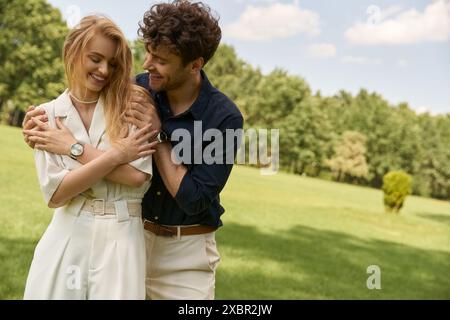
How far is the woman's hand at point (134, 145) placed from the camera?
7.14 ft

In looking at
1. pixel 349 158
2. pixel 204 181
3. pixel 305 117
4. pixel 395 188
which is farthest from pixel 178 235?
pixel 349 158

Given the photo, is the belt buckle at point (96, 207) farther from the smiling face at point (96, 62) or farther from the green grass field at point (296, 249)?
the green grass field at point (296, 249)

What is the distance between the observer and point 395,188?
59.4 ft

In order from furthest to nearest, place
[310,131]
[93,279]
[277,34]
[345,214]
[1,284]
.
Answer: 1. [277,34]
2. [310,131]
3. [345,214]
4. [1,284]
5. [93,279]

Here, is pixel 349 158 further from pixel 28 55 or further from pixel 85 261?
pixel 85 261

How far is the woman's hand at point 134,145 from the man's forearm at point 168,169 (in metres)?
0.06

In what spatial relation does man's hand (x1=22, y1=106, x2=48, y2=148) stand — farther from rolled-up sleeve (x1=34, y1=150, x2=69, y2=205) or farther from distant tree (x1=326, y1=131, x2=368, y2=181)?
distant tree (x1=326, y1=131, x2=368, y2=181)

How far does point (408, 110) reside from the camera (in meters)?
64.0

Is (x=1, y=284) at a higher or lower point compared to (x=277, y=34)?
lower

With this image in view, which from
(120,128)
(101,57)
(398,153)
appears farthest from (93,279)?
(398,153)

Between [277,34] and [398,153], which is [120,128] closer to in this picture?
[398,153]

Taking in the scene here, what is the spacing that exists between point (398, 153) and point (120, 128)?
54.4 metres

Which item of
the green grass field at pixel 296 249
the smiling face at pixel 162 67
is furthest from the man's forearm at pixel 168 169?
the green grass field at pixel 296 249

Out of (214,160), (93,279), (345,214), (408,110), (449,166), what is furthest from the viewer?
(408,110)
